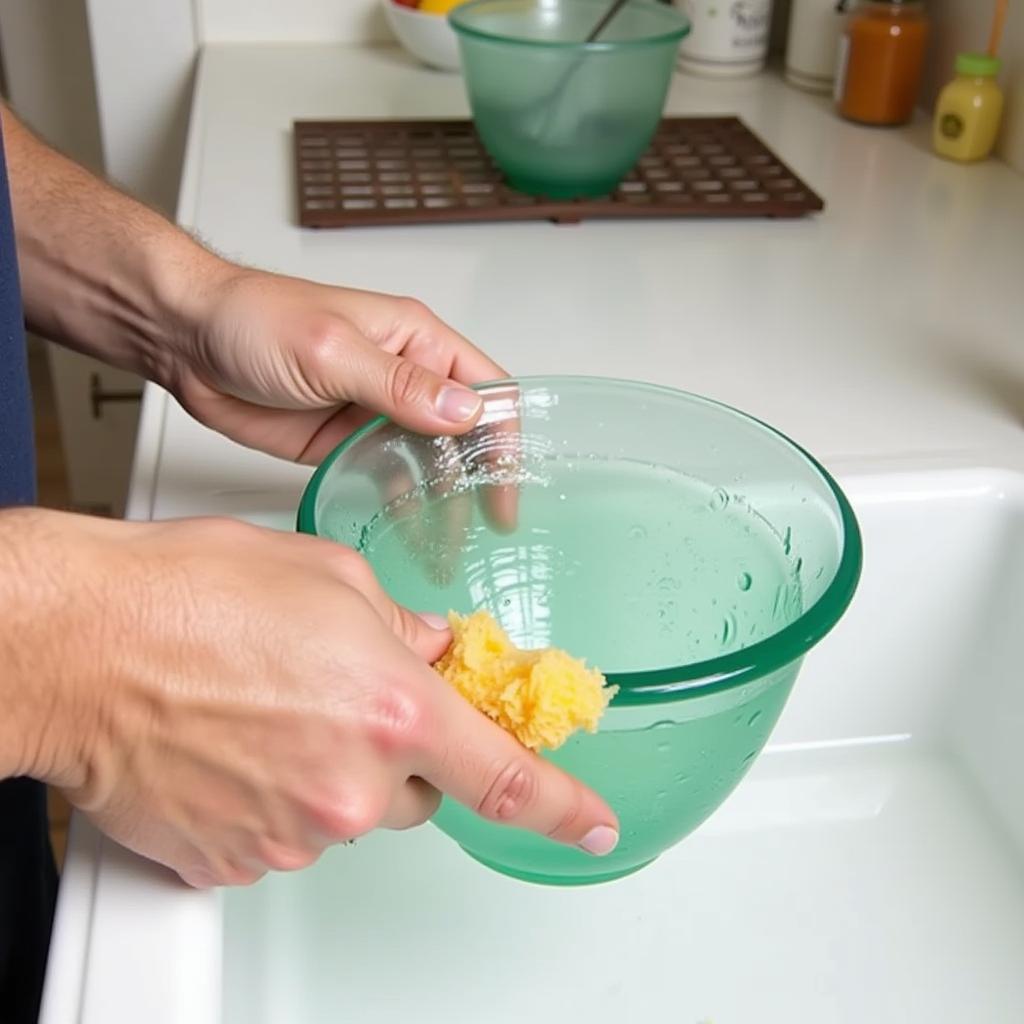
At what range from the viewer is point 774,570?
26.0 inches

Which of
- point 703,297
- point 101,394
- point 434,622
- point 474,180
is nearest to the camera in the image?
point 434,622

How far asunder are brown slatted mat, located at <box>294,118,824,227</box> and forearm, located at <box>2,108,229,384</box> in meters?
0.31

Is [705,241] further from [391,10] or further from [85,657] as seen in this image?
[85,657]

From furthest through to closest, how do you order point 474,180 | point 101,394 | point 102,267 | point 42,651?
point 101,394
point 474,180
point 102,267
point 42,651

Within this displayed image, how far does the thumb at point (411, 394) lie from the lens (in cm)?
64

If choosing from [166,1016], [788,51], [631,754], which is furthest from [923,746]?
[788,51]

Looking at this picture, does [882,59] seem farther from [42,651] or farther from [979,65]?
[42,651]

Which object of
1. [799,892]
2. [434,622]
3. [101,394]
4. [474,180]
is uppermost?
[434,622]

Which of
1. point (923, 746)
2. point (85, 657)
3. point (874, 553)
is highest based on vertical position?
point (85, 657)

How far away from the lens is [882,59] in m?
1.31

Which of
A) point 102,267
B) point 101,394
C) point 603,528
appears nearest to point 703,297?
point 603,528

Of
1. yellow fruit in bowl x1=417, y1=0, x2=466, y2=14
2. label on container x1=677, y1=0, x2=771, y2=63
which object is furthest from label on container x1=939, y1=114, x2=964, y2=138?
yellow fruit in bowl x1=417, y1=0, x2=466, y2=14

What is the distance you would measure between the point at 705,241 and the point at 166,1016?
32.0 inches

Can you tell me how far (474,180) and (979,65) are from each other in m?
0.46
